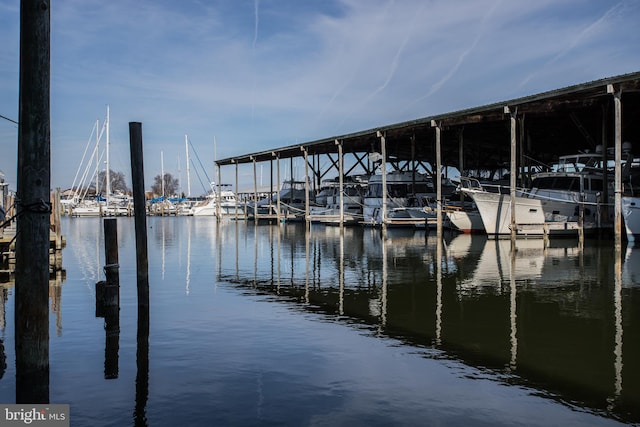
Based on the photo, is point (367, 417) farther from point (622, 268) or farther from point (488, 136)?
point (488, 136)

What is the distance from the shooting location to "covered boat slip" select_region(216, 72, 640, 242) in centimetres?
2254

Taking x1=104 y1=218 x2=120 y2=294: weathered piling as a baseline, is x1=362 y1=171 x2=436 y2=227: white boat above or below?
above

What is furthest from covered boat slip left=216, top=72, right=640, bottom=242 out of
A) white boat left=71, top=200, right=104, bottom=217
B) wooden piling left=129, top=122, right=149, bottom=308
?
white boat left=71, top=200, right=104, bottom=217

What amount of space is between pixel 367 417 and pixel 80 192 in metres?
87.2

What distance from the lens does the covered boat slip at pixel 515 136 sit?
887 inches

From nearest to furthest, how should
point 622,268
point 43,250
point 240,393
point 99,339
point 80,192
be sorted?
1. point 43,250
2. point 240,393
3. point 99,339
4. point 622,268
5. point 80,192

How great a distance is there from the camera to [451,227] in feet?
116

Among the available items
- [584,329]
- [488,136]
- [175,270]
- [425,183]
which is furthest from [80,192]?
[584,329]

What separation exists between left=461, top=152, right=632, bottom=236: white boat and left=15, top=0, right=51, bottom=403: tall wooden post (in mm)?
24270

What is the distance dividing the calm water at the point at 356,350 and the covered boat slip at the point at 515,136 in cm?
896

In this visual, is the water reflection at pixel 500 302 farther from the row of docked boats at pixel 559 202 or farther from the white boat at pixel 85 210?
the white boat at pixel 85 210

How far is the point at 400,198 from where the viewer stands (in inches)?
1575

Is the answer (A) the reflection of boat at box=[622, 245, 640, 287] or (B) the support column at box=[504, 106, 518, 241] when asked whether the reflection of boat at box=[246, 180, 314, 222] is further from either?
(A) the reflection of boat at box=[622, 245, 640, 287]

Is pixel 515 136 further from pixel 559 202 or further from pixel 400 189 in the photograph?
pixel 400 189
